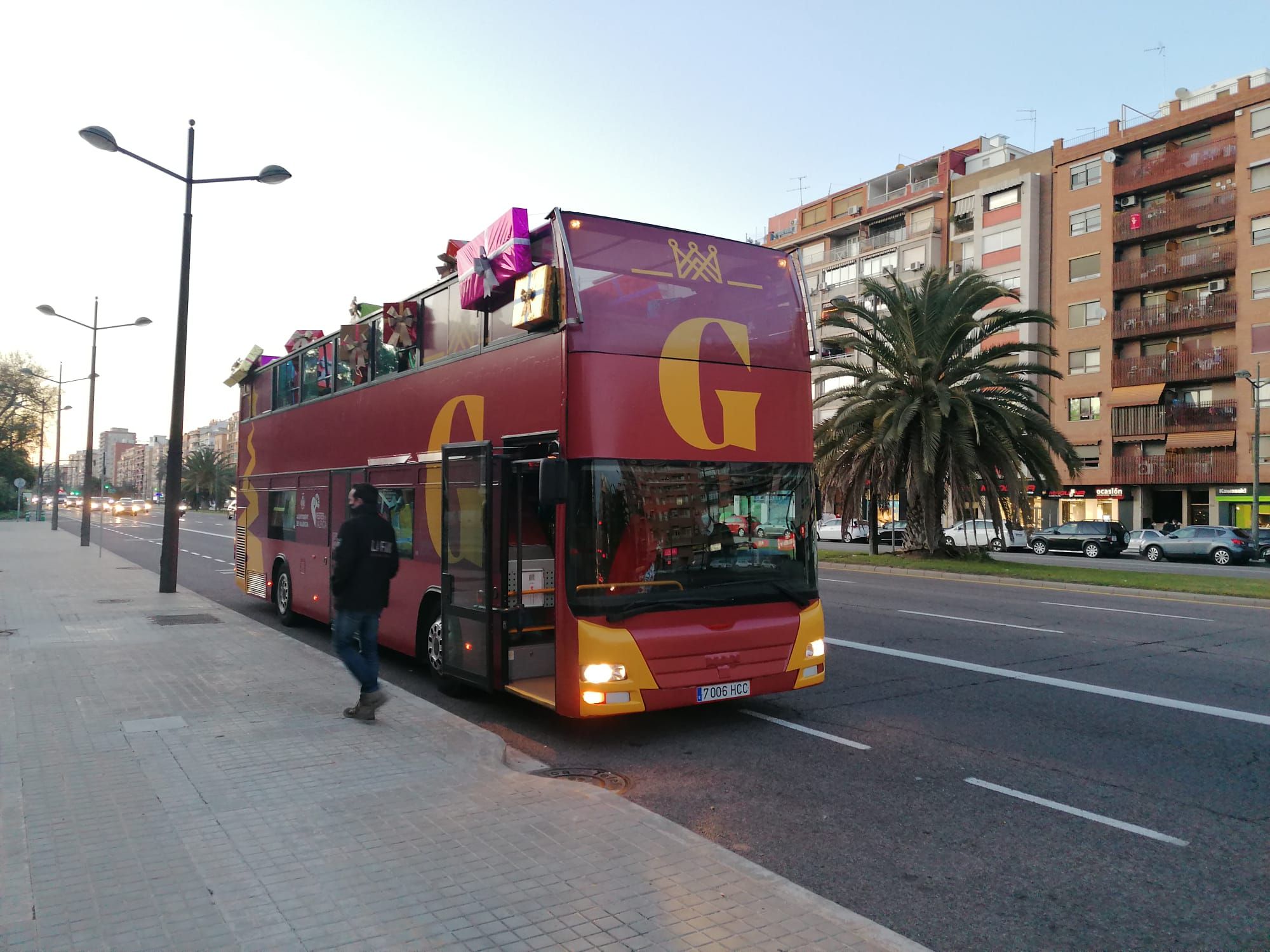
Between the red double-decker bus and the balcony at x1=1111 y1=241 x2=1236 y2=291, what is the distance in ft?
154

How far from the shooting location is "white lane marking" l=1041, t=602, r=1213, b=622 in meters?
14.9

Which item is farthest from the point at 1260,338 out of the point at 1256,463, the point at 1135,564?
the point at 1135,564

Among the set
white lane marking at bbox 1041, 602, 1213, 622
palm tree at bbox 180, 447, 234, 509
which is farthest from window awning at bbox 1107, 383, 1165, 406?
palm tree at bbox 180, 447, 234, 509

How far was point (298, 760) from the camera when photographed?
6.13 metres

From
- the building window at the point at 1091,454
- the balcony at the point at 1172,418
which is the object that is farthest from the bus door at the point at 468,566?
the building window at the point at 1091,454

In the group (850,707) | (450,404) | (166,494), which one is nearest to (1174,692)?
(850,707)

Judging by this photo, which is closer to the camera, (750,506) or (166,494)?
(750,506)

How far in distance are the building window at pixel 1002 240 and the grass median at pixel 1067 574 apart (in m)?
29.0

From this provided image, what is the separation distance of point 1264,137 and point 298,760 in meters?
52.4

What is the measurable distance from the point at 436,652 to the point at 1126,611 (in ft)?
41.2

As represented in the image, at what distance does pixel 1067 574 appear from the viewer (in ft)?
76.2

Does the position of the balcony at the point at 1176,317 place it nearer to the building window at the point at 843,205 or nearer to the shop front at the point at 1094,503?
the shop front at the point at 1094,503

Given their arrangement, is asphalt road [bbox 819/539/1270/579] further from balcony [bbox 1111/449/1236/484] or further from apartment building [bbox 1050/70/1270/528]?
apartment building [bbox 1050/70/1270/528]

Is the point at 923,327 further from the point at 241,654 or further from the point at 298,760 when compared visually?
the point at 298,760
